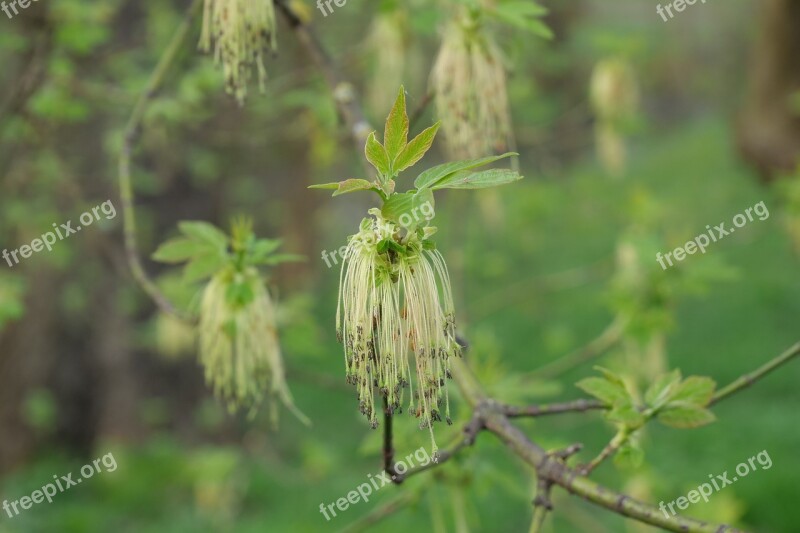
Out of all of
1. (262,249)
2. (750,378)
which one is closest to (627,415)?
(750,378)

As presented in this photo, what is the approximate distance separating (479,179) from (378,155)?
126 millimetres

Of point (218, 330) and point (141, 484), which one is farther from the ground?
point (218, 330)

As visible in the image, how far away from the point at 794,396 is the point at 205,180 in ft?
12.6

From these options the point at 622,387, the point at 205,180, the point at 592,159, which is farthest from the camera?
the point at 592,159

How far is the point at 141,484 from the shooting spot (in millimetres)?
5238

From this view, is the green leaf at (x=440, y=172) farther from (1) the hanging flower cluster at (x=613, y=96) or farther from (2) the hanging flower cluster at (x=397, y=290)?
(1) the hanging flower cluster at (x=613, y=96)

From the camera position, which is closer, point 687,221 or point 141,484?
point 141,484

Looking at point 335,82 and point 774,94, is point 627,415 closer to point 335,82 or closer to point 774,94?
point 335,82

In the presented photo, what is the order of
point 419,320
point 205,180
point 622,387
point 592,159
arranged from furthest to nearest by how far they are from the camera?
point 592,159, point 205,180, point 622,387, point 419,320

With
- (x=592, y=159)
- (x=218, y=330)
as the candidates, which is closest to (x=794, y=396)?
(x=218, y=330)

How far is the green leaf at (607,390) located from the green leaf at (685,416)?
7 cm

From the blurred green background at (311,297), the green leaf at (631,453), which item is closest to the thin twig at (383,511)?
the blurred green background at (311,297)

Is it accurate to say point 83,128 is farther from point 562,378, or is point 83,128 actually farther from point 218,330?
point 218,330

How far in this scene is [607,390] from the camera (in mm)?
1239
